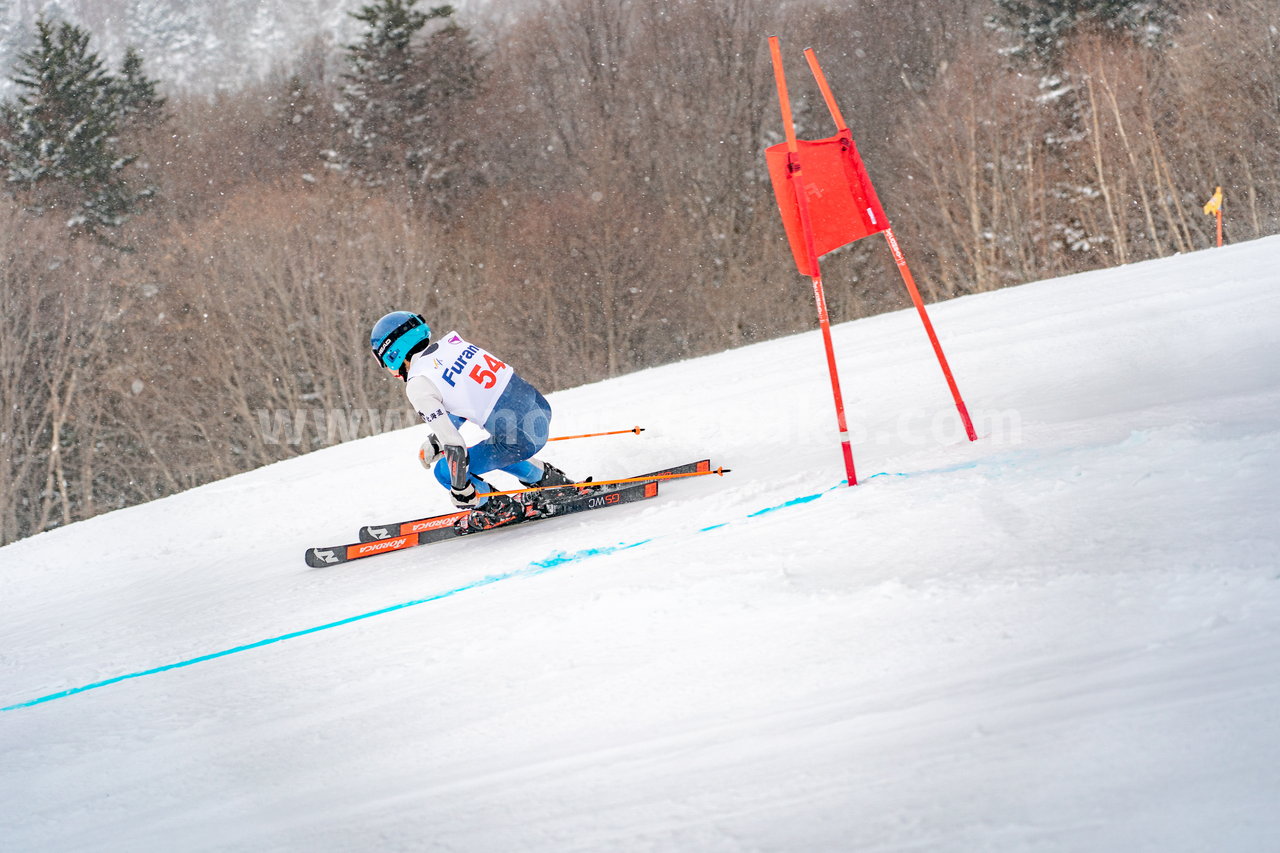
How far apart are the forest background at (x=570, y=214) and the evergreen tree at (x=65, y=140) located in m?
0.38

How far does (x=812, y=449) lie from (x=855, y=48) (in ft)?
141

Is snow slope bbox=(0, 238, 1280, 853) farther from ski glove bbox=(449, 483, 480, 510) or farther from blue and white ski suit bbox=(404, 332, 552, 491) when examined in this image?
blue and white ski suit bbox=(404, 332, 552, 491)

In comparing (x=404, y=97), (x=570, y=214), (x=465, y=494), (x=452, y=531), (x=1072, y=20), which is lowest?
(x=452, y=531)

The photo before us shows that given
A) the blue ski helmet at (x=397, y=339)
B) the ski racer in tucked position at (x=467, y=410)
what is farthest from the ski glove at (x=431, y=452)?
the blue ski helmet at (x=397, y=339)

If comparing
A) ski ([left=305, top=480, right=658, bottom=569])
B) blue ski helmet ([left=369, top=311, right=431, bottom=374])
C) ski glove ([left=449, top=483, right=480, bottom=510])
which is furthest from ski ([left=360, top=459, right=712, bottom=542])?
blue ski helmet ([left=369, top=311, right=431, bottom=374])

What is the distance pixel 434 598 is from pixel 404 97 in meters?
38.5

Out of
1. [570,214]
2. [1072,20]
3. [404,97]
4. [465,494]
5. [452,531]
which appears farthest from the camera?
→ [404,97]

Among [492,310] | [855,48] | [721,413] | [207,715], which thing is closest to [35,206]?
[492,310]

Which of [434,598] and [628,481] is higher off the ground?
[628,481]

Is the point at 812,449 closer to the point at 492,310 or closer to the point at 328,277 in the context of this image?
the point at 328,277

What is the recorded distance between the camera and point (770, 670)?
302cm

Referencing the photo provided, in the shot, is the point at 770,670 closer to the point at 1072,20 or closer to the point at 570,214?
the point at 570,214

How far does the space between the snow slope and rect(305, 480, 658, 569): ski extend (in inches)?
4.5

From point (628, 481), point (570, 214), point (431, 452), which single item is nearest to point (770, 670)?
point (628, 481)
